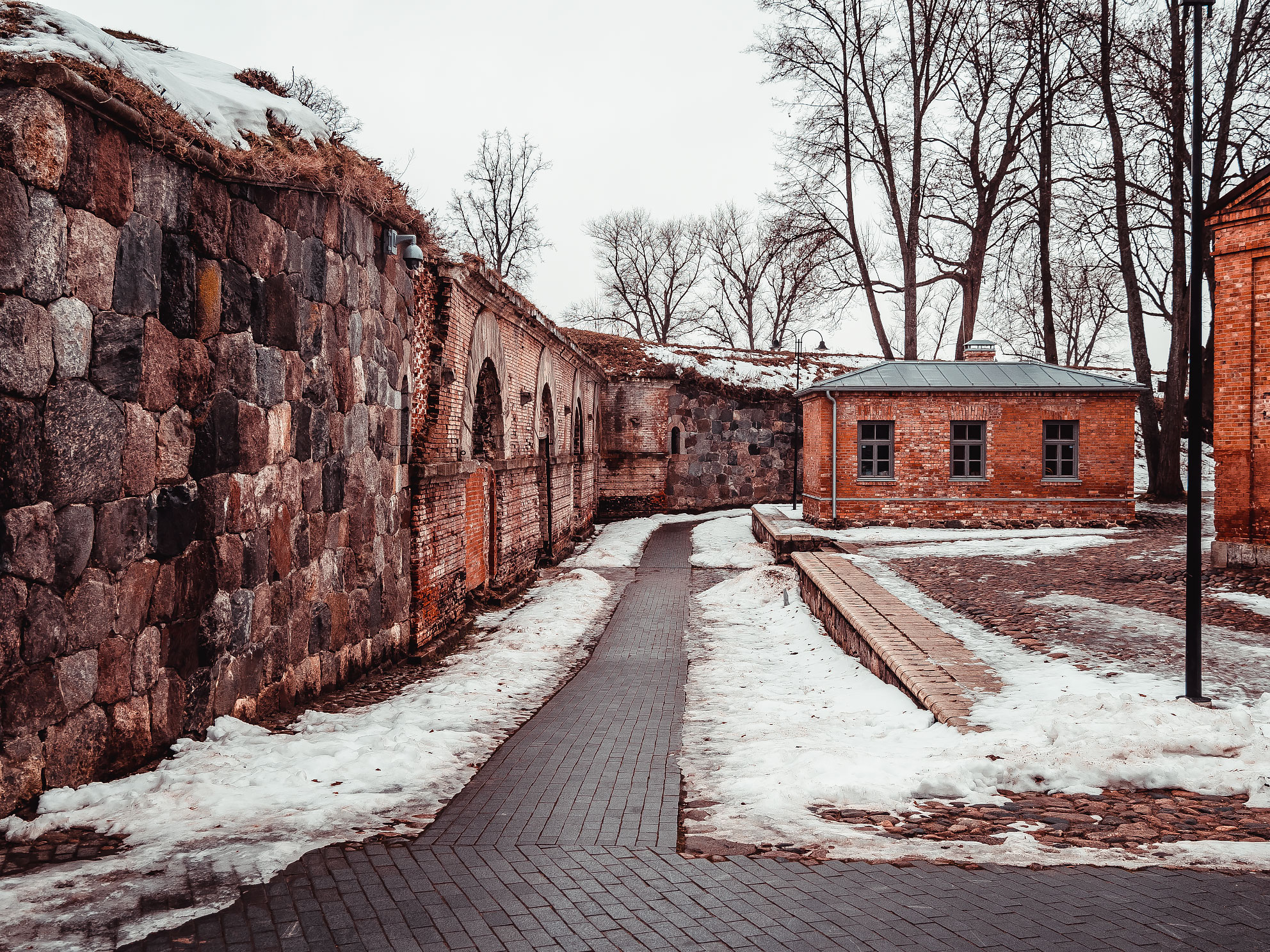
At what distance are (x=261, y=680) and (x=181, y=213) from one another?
305 cm

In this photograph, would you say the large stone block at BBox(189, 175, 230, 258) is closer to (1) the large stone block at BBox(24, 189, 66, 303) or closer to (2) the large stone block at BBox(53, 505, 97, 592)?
(1) the large stone block at BBox(24, 189, 66, 303)

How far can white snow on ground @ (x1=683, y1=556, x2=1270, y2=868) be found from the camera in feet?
13.8

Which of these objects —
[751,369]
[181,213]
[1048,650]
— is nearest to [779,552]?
[1048,650]

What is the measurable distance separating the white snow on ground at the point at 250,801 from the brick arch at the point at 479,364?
13.3 ft

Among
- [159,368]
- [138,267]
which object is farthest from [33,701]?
[138,267]

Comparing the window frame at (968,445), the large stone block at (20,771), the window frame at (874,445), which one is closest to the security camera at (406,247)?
the large stone block at (20,771)

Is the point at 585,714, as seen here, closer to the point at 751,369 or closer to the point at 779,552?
the point at 779,552

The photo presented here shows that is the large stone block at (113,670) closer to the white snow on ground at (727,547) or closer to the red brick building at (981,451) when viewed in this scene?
the white snow on ground at (727,547)

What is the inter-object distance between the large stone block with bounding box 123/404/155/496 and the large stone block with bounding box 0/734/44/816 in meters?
1.31

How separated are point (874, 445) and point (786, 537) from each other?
13.9 feet

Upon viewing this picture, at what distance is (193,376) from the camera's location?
536 cm

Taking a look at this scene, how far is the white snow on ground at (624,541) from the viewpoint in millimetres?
17578

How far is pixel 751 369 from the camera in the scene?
102 ft

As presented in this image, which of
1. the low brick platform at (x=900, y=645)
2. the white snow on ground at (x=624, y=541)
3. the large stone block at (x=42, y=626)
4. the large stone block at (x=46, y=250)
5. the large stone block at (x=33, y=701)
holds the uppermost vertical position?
the large stone block at (x=46, y=250)
